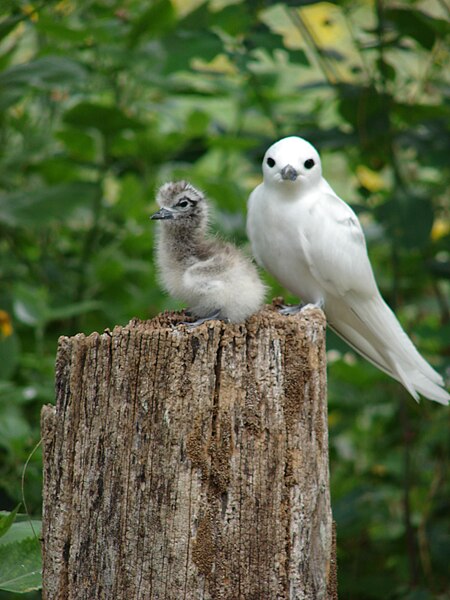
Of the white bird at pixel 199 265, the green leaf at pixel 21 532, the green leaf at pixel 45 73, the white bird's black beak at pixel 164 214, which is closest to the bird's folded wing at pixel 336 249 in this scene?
the white bird at pixel 199 265

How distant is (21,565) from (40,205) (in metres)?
2.18

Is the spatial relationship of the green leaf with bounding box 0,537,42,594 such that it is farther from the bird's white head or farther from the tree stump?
the bird's white head

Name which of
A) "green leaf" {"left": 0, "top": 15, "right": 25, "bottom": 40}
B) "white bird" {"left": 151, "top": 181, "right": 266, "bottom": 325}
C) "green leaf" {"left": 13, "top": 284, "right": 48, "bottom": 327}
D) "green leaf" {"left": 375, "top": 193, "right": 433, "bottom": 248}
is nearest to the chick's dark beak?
"white bird" {"left": 151, "top": 181, "right": 266, "bottom": 325}

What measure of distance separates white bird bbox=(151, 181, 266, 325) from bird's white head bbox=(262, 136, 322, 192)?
0.27 metres

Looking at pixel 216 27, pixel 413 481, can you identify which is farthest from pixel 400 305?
pixel 216 27

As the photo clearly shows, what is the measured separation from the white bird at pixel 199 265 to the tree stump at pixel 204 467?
19 centimetres

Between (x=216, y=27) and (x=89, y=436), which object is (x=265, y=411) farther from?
(x=216, y=27)

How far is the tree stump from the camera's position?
7.51 feet

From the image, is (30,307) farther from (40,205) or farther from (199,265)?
(199,265)

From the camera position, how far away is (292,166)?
3.02 metres

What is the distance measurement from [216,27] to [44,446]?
93.0 inches

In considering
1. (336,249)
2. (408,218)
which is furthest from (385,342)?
(408,218)

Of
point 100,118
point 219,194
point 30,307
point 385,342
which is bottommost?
point 219,194

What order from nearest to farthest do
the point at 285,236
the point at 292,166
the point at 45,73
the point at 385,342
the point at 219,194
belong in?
the point at 292,166, the point at 285,236, the point at 385,342, the point at 45,73, the point at 219,194
